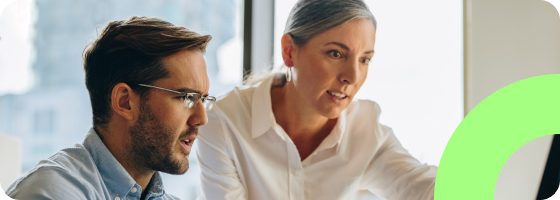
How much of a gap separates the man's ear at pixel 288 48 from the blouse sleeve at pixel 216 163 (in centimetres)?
27

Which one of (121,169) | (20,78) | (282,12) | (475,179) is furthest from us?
(282,12)

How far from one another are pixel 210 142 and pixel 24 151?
2.17 feet

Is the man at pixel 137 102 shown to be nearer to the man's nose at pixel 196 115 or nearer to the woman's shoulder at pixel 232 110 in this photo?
the man's nose at pixel 196 115

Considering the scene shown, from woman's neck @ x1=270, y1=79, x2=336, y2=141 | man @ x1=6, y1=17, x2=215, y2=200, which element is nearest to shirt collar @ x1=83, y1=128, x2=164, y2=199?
man @ x1=6, y1=17, x2=215, y2=200

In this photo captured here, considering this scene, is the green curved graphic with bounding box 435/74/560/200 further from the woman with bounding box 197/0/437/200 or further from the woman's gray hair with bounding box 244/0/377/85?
the woman's gray hair with bounding box 244/0/377/85

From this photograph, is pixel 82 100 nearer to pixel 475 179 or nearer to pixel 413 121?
pixel 413 121

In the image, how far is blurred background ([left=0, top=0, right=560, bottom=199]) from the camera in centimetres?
124

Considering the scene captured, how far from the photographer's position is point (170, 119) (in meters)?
0.86

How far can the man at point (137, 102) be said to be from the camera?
0.80 metres

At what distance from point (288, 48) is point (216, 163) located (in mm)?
398

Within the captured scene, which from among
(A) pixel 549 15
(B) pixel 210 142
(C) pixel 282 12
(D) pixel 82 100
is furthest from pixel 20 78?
(A) pixel 549 15

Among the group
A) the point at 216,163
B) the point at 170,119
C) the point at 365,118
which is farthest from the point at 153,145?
the point at 365,118

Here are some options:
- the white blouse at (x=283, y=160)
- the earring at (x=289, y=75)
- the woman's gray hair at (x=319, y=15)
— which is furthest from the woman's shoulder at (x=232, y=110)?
the woman's gray hair at (x=319, y=15)

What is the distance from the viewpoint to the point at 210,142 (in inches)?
46.6
